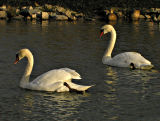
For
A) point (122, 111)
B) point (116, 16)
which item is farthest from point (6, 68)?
point (116, 16)

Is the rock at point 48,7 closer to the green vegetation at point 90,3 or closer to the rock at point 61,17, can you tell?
the green vegetation at point 90,3

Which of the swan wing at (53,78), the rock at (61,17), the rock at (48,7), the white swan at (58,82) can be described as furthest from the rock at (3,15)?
the swan wing at (53,78)

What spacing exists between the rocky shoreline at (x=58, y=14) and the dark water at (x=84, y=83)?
18.5 meters

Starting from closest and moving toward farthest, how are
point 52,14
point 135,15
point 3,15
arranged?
point 3,15 < point 52,14 < point 135,15

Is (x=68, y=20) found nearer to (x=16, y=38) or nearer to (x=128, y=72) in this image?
(x=16, y=38)

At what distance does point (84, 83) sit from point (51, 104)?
3.32 metres

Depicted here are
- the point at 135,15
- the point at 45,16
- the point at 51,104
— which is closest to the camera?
the point at 51,104

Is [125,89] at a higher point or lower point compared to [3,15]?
higher

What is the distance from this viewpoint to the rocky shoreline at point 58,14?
155 ft

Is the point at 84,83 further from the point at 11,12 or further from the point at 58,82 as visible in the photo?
the point at 11,12

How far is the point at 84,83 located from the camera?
1619 cm

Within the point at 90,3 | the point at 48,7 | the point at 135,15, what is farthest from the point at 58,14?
the point at 90,3

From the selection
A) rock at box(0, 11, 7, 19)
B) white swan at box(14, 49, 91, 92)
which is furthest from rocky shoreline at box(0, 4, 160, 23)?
white swan at box(14, 49, 91, 92)

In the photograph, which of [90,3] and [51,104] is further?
Answer: [90,3]
